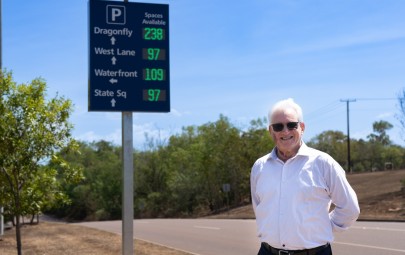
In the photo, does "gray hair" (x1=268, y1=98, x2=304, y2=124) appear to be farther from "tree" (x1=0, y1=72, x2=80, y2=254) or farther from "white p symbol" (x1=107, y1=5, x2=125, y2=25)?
"tree" (x1=0, y1=72, x2=80, y2=254)

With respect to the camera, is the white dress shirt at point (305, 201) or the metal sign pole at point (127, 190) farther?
the metal sign pole at point (127, 190)

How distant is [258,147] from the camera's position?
5275 centimetres

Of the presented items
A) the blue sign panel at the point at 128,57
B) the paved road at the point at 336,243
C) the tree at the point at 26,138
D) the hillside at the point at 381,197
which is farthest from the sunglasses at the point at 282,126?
the hillside at the point at 381,197

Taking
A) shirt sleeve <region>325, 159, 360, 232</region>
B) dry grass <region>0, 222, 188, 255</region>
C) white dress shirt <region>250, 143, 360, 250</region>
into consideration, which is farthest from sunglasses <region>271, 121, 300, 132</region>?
dry grass <region>0, 222, 188, 255</region>

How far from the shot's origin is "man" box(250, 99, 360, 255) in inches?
144

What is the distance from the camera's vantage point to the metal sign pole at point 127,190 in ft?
31.7

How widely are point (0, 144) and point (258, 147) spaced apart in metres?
43.2

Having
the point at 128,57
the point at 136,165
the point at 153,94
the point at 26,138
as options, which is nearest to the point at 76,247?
the point at 26,138

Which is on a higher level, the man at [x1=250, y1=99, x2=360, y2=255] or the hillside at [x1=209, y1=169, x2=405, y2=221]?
the man at [x1=250, y1=99, x2=360, y2=255]

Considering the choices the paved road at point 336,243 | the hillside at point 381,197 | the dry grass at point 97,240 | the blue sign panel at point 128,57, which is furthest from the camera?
the hillside at point 381,197

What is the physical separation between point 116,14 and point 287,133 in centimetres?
619

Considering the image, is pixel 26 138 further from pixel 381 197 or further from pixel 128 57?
pixel 381 197

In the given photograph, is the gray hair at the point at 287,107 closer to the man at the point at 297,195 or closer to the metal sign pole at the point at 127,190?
the man at the point at 297,195

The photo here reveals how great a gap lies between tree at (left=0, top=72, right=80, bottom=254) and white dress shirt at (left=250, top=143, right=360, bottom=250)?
24.8ft
